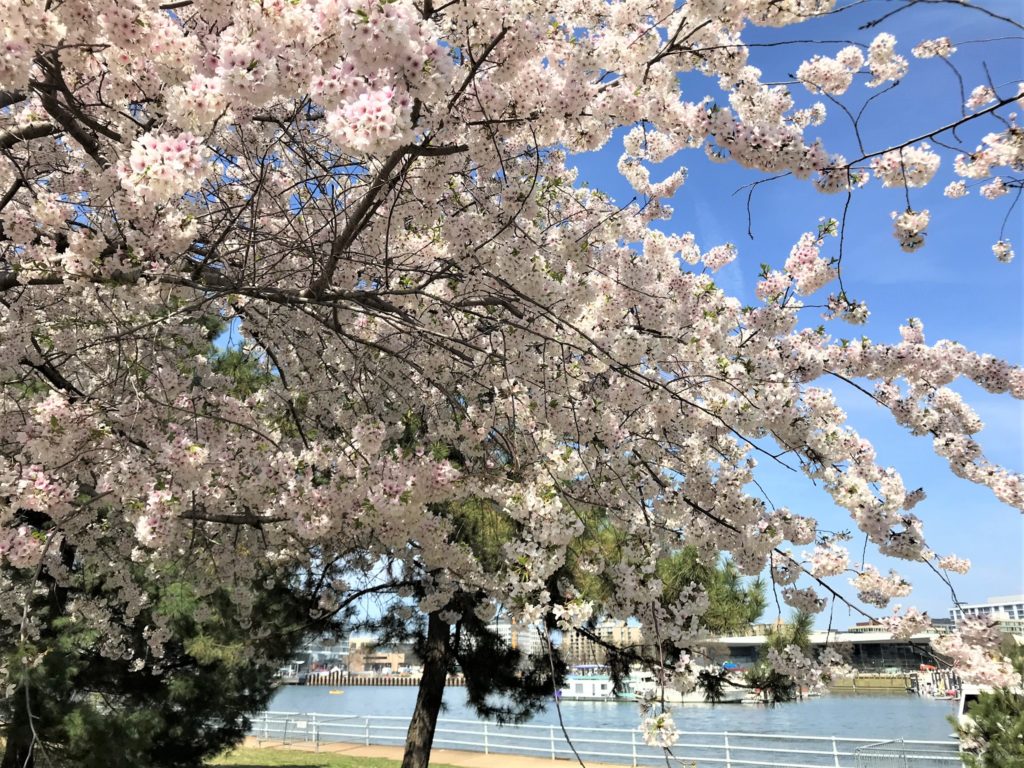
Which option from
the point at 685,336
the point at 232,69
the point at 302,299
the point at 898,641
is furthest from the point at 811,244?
the point at 232,69

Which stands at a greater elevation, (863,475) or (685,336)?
(685,336)

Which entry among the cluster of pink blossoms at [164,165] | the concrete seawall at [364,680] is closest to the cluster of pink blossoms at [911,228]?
the cluster of pink blossoms at [164,165]

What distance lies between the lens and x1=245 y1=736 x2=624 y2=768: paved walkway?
11203 millimetres

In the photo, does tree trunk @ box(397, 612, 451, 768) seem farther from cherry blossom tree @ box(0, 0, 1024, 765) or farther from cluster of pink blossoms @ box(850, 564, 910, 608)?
cluster of pink blossoms @ box(850, 564, 910, 608)

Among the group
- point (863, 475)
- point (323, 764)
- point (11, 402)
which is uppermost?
point (11, 402)

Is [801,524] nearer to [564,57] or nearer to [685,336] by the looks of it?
[685,336]

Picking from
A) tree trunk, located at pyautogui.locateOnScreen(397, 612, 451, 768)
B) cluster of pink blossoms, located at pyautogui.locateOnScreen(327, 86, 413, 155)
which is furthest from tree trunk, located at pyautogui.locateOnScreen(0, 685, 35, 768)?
cluster of pink blossoms, located at pyautogui.locateOnScreen(327, 86, 413, 155)

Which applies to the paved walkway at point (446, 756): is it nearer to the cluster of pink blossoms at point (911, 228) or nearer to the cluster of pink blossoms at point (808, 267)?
the cluster of pink blossoms at point (808, 267)

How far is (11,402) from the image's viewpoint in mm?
4297

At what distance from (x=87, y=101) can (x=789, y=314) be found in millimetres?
4298

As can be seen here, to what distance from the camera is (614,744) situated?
52.2 feet

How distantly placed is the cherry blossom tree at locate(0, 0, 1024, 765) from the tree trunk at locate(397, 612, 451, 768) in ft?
8.05

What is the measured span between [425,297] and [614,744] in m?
15.2

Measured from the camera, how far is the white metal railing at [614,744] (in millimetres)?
10086
